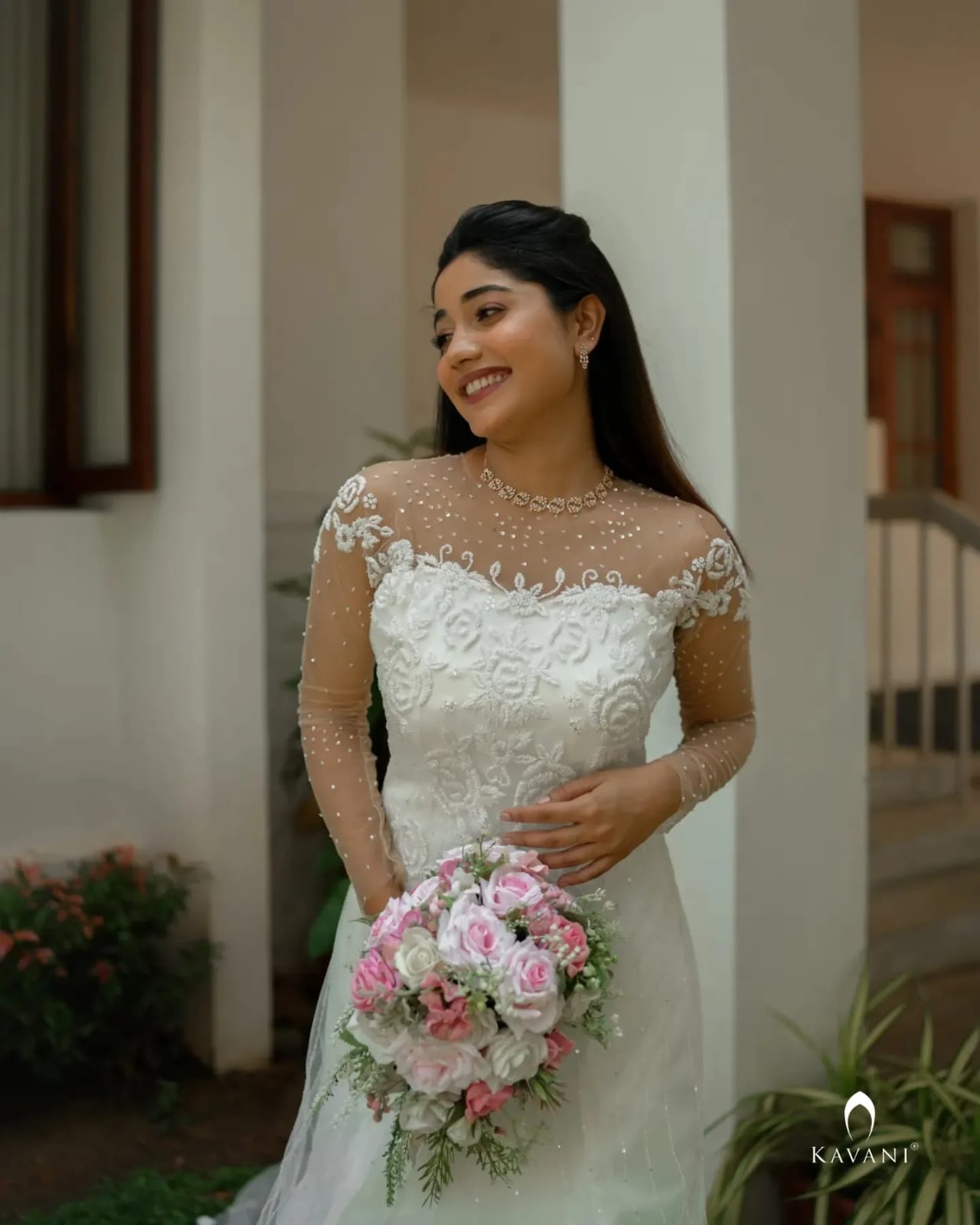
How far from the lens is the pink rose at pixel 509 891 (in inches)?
58.9

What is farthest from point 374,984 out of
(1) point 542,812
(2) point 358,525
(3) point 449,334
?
(3) point 449,334

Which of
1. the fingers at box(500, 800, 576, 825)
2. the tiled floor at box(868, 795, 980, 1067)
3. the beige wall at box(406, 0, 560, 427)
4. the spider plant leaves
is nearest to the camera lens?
the fingers at box(500, 800, 576, 825)

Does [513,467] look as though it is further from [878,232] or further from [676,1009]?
[878,232]

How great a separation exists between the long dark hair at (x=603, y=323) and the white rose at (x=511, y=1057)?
0.78 meters

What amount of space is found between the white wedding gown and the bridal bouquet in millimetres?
175

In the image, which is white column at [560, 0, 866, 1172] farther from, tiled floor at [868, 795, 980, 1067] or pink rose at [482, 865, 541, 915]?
tiled floor at [868, 795, 980, 1067]

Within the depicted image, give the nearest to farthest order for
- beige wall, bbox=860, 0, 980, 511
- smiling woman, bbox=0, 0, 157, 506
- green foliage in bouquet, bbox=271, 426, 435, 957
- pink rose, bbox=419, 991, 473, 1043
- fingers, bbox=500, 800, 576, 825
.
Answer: pink rose, bbox=419, 991, 473, 1043 → fingers, bbox=500, 800, 576, 825 → green foliage in bouquet, bbox=271, 426, 435, 957 → smiling woman, bbox=0, 0, 157, 506 → beige wall, bbox=860, 0, 980, 511

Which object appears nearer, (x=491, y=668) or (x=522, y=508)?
(x=491, y=668)

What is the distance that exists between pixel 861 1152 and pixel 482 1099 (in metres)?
1.36

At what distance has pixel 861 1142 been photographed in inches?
98.2

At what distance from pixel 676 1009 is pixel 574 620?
1.76 feet

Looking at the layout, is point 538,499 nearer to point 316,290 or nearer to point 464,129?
point 316,290

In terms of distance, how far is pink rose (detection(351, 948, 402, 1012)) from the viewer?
4.75ft

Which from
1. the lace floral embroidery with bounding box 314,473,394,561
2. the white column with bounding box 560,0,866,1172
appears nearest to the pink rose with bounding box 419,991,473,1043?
the lace floral embroidery with bounding box 314,473,394,561
